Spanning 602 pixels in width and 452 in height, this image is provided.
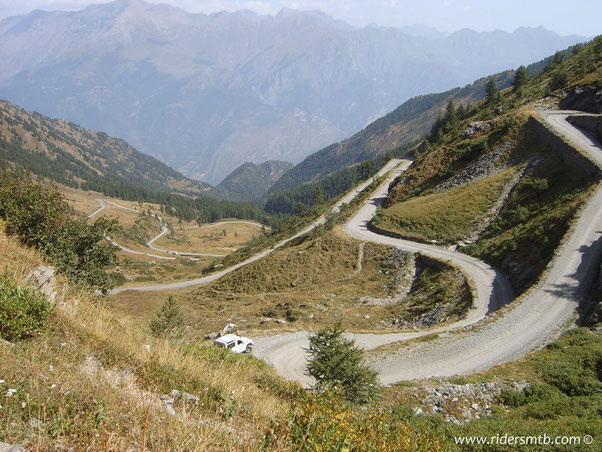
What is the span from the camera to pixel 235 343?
23.7m

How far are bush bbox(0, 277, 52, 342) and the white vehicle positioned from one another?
56.3 feet

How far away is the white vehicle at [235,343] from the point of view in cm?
2310

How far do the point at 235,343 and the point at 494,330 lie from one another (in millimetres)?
17550

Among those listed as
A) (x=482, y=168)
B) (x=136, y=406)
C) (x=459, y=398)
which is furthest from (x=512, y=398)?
(x=482, y=168)

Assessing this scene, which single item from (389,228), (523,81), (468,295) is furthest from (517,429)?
(523,81)

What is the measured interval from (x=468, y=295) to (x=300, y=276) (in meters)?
21.9

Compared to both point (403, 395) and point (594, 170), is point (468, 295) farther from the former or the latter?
point (594, 170)

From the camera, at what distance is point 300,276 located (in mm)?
45281

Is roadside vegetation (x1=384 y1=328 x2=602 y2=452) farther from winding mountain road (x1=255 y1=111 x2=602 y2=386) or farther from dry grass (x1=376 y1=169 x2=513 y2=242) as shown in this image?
dry grass (x1=376 y1=169 x2=513 y2=242)

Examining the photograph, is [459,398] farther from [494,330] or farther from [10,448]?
[10,448]

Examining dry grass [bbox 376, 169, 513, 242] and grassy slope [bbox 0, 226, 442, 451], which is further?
dry grass [bbox 376, 169, 513, 242]

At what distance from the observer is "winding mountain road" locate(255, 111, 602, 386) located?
19469 mm

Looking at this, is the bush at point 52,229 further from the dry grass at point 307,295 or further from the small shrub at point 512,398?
the small shrub at point 512,398

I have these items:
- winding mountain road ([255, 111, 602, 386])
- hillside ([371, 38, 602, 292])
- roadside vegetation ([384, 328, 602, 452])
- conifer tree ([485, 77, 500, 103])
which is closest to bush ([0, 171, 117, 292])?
winding mountain road ([255, 111, 602, 386])
